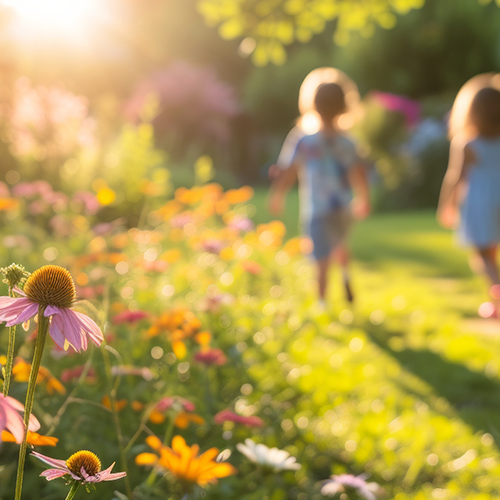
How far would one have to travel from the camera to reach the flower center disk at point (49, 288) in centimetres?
76

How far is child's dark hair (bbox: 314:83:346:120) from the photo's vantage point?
12.3 feet

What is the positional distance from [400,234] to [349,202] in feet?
14.6

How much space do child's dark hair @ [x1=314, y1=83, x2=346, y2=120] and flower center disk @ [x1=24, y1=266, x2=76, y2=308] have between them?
10.7ft

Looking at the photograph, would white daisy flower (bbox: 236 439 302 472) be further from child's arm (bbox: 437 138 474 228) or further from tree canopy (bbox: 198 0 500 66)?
tree canopy (bbox: 198 0 500 66)

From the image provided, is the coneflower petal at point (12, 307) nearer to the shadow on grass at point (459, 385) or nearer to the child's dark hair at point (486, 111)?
the shadow on grass at point (459, 385)

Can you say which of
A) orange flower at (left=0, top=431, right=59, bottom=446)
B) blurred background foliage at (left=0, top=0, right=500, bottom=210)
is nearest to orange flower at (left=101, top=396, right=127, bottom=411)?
orange flower at (left=0, top=431, right=59, bottom=446)

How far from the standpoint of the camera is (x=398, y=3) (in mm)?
4781

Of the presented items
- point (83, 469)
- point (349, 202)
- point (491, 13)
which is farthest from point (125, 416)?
point (491, 13)

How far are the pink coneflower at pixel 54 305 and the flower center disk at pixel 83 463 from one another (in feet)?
0.49

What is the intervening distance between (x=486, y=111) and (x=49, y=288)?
3.64 metres

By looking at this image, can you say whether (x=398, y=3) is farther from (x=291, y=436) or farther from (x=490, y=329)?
(x=291, y=436)

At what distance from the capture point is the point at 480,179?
12.7ft

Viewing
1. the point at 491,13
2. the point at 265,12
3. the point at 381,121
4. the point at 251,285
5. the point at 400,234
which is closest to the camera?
the point at 251,285

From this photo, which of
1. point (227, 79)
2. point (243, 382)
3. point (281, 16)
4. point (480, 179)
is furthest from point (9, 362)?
point (227, 79)
